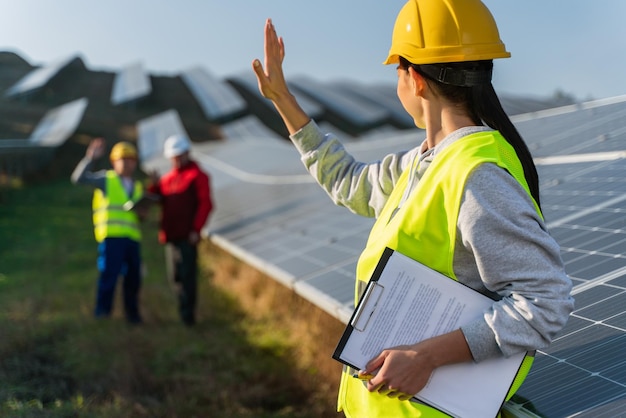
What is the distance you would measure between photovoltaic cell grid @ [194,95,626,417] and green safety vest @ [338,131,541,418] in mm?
522

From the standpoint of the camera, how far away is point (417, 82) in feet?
5.90

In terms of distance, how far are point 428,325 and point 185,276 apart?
5817 mm

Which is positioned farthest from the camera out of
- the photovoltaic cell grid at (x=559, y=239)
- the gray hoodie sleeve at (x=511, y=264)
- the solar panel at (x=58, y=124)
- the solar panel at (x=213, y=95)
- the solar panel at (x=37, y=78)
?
the solar panel at (x=213, y=95)

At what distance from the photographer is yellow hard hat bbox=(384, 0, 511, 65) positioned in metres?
1.72

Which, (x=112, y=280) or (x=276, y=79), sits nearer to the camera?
(x=276, y=79)

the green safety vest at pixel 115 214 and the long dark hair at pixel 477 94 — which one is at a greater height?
the long dark hair at pixel 477 94

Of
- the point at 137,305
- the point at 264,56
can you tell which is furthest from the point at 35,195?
the point at 264,56

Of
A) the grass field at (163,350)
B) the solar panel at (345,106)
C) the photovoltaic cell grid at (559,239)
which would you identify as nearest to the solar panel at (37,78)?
the solar panel at (345,106)

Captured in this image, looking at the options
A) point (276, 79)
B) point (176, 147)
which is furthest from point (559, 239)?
point (176, 147)

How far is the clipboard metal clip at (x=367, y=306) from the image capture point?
1715 mm

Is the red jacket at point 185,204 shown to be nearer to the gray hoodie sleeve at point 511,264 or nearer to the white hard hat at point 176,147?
the white hard hat at point 176,147

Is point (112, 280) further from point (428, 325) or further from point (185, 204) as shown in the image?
point (428, 325)

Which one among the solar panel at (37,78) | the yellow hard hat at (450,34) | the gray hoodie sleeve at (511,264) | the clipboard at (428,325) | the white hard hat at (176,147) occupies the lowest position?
the solar panel at (37,78)

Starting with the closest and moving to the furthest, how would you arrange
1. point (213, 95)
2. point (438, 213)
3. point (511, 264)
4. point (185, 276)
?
point (511, 264) < point (438, 213) < point (185, 276) < point (213, 95)
